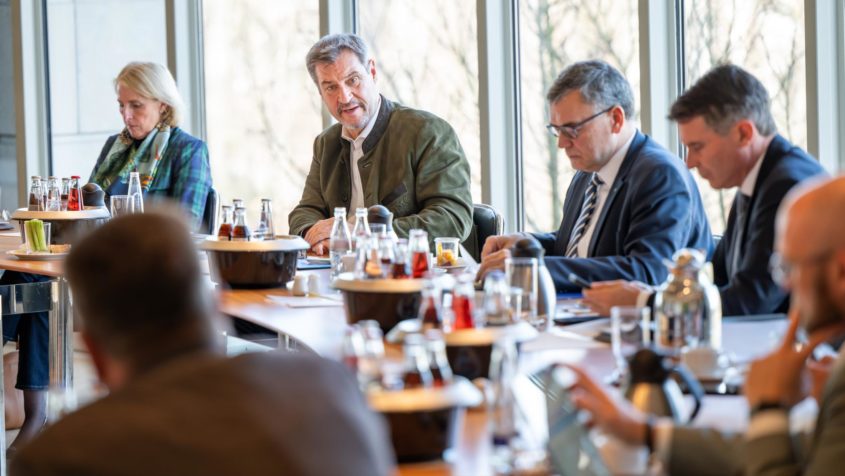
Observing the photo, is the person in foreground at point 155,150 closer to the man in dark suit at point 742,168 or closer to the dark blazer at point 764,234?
the man in dark suit at point 742,168

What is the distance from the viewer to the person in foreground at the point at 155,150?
5.23 meters

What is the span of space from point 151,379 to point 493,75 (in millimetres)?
4402

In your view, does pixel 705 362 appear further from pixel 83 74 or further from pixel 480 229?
pixel 83 74

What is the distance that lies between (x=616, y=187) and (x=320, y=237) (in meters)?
1.08

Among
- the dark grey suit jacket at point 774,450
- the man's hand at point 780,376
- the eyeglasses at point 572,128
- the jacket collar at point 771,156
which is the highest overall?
the eyeglasses at point 572,128

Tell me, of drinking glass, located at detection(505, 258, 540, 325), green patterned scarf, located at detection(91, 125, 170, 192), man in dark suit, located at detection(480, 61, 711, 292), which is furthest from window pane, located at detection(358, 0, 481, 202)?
drinking glass, located at detection(505, 258, 540, 325)

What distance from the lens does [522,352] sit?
235 cm

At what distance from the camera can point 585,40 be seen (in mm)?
5137

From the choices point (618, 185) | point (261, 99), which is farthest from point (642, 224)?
point (261, 99)

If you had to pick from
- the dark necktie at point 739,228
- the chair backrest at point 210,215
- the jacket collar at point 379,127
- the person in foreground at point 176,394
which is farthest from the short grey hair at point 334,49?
the person in foreground at point 176,394

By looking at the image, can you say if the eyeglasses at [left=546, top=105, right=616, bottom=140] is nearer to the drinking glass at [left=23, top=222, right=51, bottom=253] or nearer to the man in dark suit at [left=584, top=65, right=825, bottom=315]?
the man in dark suit at [left=584, top=65, right=825, bottom=315]

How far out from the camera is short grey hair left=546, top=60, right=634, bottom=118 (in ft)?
11.7

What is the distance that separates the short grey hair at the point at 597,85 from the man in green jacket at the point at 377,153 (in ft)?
2.91

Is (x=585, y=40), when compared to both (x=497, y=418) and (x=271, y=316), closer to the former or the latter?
(x=271, y=316)
